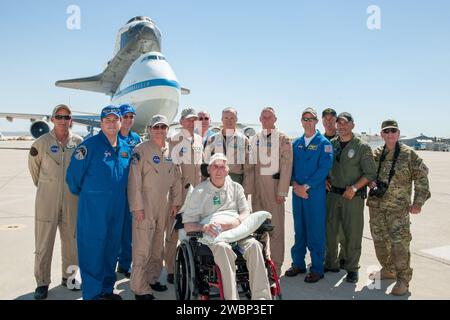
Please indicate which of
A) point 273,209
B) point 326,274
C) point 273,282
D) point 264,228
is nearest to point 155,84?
point 273,209

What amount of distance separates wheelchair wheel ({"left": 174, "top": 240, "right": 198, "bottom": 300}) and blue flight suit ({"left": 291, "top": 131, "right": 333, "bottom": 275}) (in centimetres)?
164

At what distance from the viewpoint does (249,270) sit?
2.81 meters

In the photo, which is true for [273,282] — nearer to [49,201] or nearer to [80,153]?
[80,153]

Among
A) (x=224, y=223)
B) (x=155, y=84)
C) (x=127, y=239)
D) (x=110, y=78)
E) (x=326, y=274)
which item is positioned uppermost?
(x=110, y=78)

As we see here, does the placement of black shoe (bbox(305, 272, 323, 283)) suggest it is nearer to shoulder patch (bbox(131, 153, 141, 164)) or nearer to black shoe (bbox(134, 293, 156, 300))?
black shoe (bbox(134, 293, 156, 300))

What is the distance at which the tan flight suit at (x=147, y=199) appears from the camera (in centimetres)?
355

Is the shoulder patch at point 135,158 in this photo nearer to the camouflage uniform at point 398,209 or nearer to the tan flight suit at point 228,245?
the tan flight suit at point 228,245

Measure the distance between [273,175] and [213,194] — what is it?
1229 mm

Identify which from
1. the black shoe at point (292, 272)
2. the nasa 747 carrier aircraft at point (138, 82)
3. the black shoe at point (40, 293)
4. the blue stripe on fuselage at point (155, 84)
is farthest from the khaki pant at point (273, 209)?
the blue stripe on fuselage at point (155, 84)

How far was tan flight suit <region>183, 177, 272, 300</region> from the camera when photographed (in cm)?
272

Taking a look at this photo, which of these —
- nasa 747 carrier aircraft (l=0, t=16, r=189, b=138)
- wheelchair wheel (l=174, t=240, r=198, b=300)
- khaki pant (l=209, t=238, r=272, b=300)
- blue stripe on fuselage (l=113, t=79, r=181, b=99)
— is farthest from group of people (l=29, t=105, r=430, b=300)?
blue stripe on fuselage (l=113, t=79, r=181, b=99)

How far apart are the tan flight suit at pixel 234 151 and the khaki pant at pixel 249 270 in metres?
1.75
